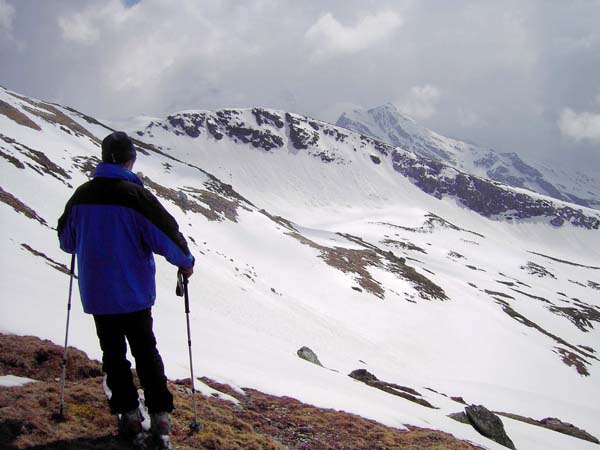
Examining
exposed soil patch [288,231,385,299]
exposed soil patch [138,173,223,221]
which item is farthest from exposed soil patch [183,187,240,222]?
exposed soil patch [288,231,385,299]

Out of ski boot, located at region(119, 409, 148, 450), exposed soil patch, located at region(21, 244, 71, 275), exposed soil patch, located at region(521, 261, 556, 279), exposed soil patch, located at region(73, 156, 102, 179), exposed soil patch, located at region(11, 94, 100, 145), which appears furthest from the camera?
exposed soil patch, located at region(521, 261, 556, 279)

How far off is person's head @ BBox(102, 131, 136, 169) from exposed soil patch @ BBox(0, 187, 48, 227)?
64.3ft

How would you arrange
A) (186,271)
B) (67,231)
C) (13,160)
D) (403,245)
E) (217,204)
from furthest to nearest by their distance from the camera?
(403,245) → (217,204) → (13,160) → (186,271) → (67,231)

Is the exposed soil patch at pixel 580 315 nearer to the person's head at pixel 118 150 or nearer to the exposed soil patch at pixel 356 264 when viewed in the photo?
the exposed soil patch at pixel 356 264

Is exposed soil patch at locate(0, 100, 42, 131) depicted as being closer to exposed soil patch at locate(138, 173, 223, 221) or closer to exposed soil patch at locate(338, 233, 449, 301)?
exposed soil patch at locate(138, 173, 223, 221)

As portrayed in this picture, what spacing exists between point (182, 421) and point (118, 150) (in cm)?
410

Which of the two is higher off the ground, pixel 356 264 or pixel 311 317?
pixel 356 264

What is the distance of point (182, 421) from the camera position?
20.0 feet

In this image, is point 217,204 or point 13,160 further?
point 217,204

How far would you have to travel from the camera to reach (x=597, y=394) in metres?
46.3

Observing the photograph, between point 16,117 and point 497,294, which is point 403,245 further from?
point 16,117

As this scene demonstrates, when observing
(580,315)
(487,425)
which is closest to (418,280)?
(580,315)

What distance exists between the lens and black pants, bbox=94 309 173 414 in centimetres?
475

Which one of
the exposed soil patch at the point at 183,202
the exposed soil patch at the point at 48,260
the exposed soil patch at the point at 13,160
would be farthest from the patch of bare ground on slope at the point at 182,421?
the exposed soil patch at the point at 183,202
